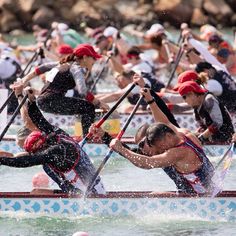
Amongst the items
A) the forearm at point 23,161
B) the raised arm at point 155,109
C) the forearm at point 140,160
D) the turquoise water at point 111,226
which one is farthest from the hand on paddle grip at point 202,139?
the forearm at point 23,161

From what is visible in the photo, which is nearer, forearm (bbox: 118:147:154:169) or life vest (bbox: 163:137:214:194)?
forearm (bbox: 118:147:154:169)

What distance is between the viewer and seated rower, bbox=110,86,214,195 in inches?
385

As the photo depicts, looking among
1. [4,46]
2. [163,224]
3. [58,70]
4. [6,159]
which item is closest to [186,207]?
[163,224]

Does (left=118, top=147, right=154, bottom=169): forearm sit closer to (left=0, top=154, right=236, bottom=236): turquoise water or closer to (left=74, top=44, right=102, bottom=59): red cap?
(left=0, top=154, right=236, bottom=236): turquoise water

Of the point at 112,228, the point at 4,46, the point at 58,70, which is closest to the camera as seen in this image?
the point at 112,228

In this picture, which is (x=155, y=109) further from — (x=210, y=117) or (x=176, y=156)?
(x=210, y=117)

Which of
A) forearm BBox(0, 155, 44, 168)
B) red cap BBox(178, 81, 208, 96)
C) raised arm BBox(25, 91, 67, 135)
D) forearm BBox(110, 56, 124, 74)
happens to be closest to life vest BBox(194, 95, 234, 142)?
red cap BBox(178, 81, 208, 96)

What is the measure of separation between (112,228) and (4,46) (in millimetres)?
8771

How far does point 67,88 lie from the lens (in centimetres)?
1358

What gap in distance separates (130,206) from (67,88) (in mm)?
3600

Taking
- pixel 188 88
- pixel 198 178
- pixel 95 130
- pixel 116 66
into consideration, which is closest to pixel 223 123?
pixel 188 88

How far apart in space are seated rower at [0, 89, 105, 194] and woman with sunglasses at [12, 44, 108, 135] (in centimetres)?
249

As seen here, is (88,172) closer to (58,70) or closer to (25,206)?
(25,206)

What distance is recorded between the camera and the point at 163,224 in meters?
10.2
